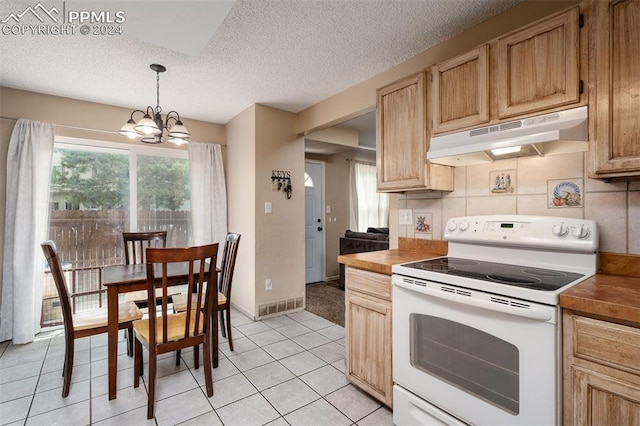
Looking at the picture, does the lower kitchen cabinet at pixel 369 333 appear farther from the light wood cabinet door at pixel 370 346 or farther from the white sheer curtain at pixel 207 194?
the white sheer curtain at pixel 207 194

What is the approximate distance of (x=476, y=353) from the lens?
1.36 m

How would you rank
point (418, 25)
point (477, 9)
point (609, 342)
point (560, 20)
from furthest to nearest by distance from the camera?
point (418, 25)
point (477, 9)
point (560, 20)
point (609, 342)

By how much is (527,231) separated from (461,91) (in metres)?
0.89

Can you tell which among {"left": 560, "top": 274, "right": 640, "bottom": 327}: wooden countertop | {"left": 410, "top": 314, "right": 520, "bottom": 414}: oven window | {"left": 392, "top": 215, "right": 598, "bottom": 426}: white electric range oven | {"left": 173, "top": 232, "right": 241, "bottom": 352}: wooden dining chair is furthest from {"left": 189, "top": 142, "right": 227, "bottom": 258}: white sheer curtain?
{"left": 560, "top": 274, "right": 640, "bottom": 327}: wooden countertop

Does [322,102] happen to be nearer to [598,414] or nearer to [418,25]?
[418,25]

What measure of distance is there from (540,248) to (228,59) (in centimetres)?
246

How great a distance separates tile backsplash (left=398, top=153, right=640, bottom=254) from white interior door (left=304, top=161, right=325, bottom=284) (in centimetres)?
294

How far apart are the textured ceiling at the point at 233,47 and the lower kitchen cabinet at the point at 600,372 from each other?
69.1 inches

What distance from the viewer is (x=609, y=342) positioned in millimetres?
1018

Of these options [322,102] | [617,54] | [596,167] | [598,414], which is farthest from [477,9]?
[598,414]

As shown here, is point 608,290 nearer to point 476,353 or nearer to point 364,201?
point 476,353

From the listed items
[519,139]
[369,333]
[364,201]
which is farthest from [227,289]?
[364,201]

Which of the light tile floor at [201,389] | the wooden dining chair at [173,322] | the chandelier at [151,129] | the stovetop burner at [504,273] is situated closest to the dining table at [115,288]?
the wooden dining chair at [173,322]

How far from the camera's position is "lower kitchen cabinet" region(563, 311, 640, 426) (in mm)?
976
